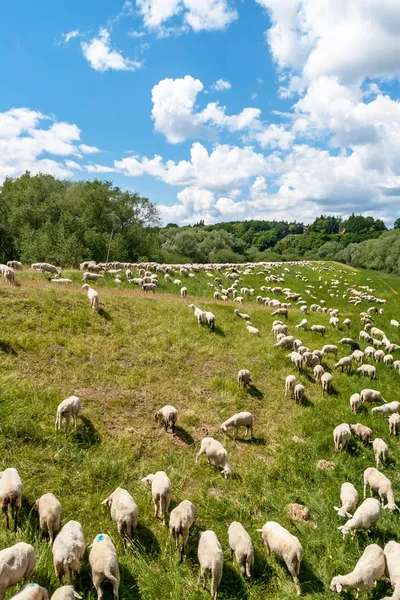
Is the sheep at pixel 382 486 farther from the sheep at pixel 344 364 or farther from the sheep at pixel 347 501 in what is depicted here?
the sheep at pixel 344 364

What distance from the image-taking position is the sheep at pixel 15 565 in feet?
17.7

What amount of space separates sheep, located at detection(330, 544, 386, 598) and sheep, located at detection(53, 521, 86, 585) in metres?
4.79

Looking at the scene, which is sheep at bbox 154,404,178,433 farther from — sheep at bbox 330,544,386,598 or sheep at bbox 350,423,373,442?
sheep at bbox 350,423,373,442

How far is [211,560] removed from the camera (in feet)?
20.8

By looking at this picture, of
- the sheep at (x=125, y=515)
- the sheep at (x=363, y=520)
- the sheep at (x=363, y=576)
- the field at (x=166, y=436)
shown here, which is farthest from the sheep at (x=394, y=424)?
the sheep at (x=125, y=515)

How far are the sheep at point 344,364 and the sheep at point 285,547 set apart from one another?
12.4 meters

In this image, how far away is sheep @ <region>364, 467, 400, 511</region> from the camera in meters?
8.61

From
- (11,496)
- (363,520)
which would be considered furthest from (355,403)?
(11,496)

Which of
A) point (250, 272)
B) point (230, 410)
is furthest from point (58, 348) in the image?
point (250, 272)

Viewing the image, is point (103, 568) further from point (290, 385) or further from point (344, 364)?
point (344, 364)

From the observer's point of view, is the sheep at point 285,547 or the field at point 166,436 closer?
the sheep at point 285,547

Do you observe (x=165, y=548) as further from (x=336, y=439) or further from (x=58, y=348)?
(x=58, y=348)

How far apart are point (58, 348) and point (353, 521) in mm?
12488

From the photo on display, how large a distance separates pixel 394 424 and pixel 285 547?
26.3 feet
